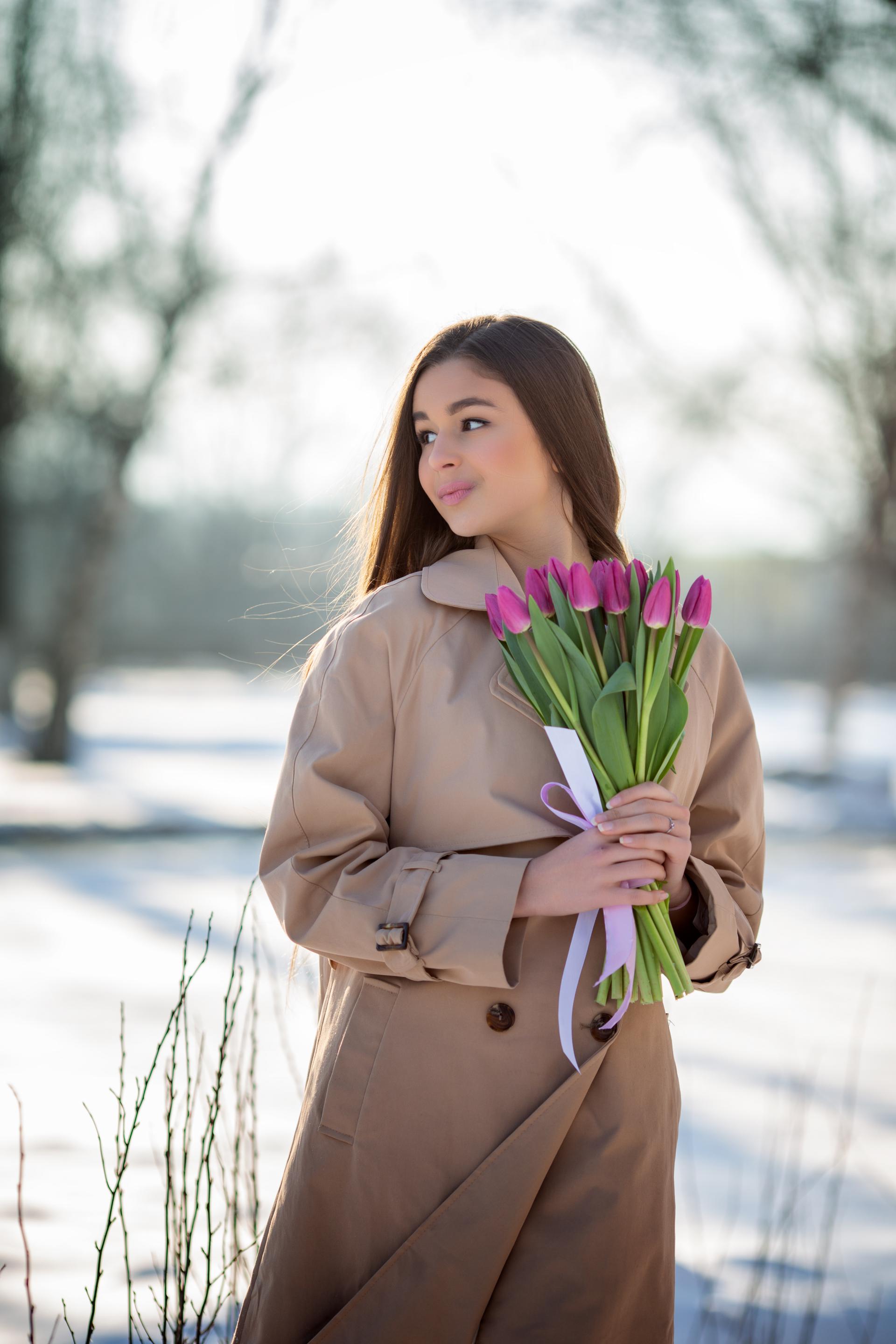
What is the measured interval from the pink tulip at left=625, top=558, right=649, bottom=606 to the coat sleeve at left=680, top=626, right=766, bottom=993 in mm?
316

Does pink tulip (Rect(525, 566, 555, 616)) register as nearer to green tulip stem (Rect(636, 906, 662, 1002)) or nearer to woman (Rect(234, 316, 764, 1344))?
woman (Rect(234, 316, 764, 1344))

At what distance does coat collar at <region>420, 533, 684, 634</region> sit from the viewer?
1715mm

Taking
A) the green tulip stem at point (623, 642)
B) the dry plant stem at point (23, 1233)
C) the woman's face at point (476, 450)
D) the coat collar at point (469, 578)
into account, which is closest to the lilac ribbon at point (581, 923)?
the green tulip stem at point (623, 642)

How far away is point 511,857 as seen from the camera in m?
1.58

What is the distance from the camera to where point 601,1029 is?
159 cm

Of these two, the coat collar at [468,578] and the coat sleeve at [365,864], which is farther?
the coat collar at [468,578]

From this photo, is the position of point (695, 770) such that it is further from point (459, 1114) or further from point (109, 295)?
→ point (109, 295)

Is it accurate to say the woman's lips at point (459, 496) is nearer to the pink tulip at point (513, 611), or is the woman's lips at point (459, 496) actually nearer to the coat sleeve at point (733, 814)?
the pink tulip at point (513, 611)

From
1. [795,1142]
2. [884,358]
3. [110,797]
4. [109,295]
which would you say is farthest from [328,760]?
[884,358]

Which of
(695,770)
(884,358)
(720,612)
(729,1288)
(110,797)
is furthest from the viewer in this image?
(720,612)

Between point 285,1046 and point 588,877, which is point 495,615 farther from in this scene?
point 285,1046

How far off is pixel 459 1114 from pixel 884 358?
1170 cm

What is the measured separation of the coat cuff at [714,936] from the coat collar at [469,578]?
336 millimetres

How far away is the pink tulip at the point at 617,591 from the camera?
154 centimetres
